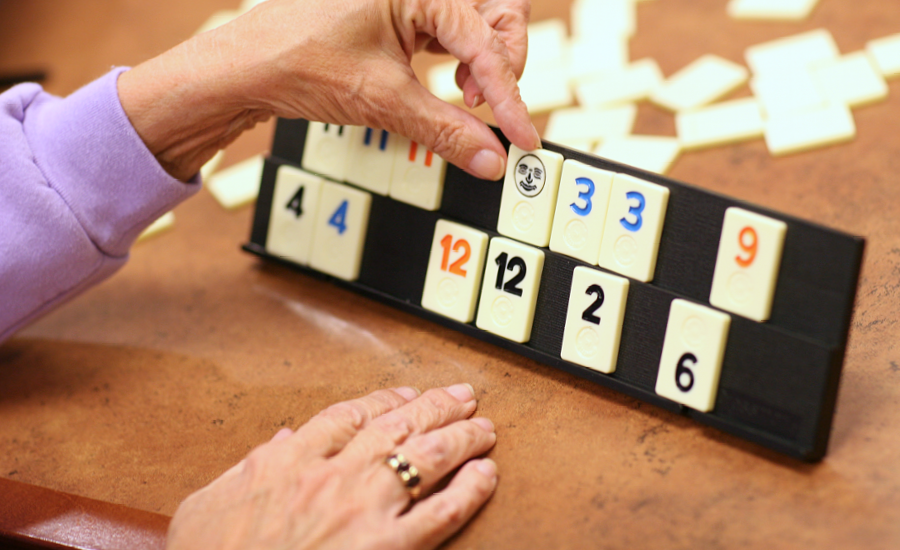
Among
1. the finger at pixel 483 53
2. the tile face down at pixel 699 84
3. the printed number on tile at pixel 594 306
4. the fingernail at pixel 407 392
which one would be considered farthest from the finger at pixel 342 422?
the tile face down at pixel 699 84

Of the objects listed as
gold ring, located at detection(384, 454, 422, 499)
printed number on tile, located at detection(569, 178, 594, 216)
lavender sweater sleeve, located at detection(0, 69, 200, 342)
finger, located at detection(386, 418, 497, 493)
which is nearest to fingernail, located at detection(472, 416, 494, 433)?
finger, located at detection(386, 418, 497, 493)

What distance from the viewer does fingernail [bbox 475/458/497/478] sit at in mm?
746

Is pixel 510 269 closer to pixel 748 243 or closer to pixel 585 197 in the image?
pixel 585 197

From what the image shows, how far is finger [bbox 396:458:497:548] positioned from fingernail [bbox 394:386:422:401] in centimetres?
12

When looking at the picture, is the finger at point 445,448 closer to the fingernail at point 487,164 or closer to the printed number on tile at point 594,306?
the printed number on tile at point 594,306

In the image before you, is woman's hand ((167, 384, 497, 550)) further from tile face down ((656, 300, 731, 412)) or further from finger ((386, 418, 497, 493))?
tile face down ((656, 300, 731, 412))

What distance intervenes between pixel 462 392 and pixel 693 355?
259 mm

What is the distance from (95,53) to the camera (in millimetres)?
1694

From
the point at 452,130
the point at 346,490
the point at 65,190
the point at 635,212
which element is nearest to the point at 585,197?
the point at 635,212

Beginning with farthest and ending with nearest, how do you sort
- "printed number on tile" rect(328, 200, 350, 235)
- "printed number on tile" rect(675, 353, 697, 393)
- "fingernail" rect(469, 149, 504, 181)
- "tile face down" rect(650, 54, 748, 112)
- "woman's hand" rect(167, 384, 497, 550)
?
1. "tile face down" rect(650, 54, 748, 112)
2. "printed number on tile" rect(328, 200, 350, 235)
3. "fingernail" rect(469, 149, 504, 181)
4. "printed number on tile" rect(675, 353, 697, 393)
5. "woman's hand" rect(167, 384, 497, 550)

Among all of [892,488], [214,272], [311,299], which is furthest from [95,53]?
[892,488]

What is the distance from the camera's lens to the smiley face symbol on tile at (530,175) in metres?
0.86

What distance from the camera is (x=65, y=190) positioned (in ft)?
3.05

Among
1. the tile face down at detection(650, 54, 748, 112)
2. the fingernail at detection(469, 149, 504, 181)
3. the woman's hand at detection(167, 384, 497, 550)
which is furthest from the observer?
the tile face down at detection(650, 54, 748, 112)
